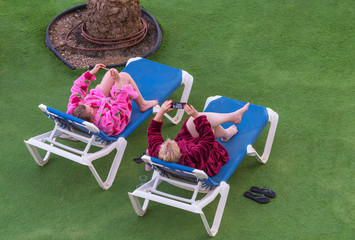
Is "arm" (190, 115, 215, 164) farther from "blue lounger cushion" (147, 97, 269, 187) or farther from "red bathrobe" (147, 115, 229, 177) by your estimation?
"blue lounger cushion" (147, 97, 269, 187)


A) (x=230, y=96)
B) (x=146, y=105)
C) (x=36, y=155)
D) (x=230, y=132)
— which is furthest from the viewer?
(x=230, y=96)

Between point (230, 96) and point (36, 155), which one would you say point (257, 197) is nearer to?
point (230, 96)

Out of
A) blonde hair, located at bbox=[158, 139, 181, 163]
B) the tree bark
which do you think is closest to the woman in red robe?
blonde hair, located at bbox=[158, 139, 181, 163]

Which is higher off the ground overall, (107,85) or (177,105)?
(177,105)

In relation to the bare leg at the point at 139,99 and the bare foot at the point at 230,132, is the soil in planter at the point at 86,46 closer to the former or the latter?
the bare leg at the point at 139,99

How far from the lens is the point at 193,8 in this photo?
21.3 ft

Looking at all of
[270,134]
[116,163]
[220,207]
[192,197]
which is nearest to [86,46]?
[116,163]

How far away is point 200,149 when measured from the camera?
359 cm

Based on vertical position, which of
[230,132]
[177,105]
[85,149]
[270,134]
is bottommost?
[85,149]

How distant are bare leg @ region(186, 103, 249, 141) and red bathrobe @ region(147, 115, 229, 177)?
0.16m

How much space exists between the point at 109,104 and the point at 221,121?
1086 millimetres

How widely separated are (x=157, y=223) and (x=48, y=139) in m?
1.31

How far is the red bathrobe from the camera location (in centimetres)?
358

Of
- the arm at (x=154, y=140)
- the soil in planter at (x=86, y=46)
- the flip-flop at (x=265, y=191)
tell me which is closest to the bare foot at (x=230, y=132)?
the flip-flop at (x=265, y=191)
